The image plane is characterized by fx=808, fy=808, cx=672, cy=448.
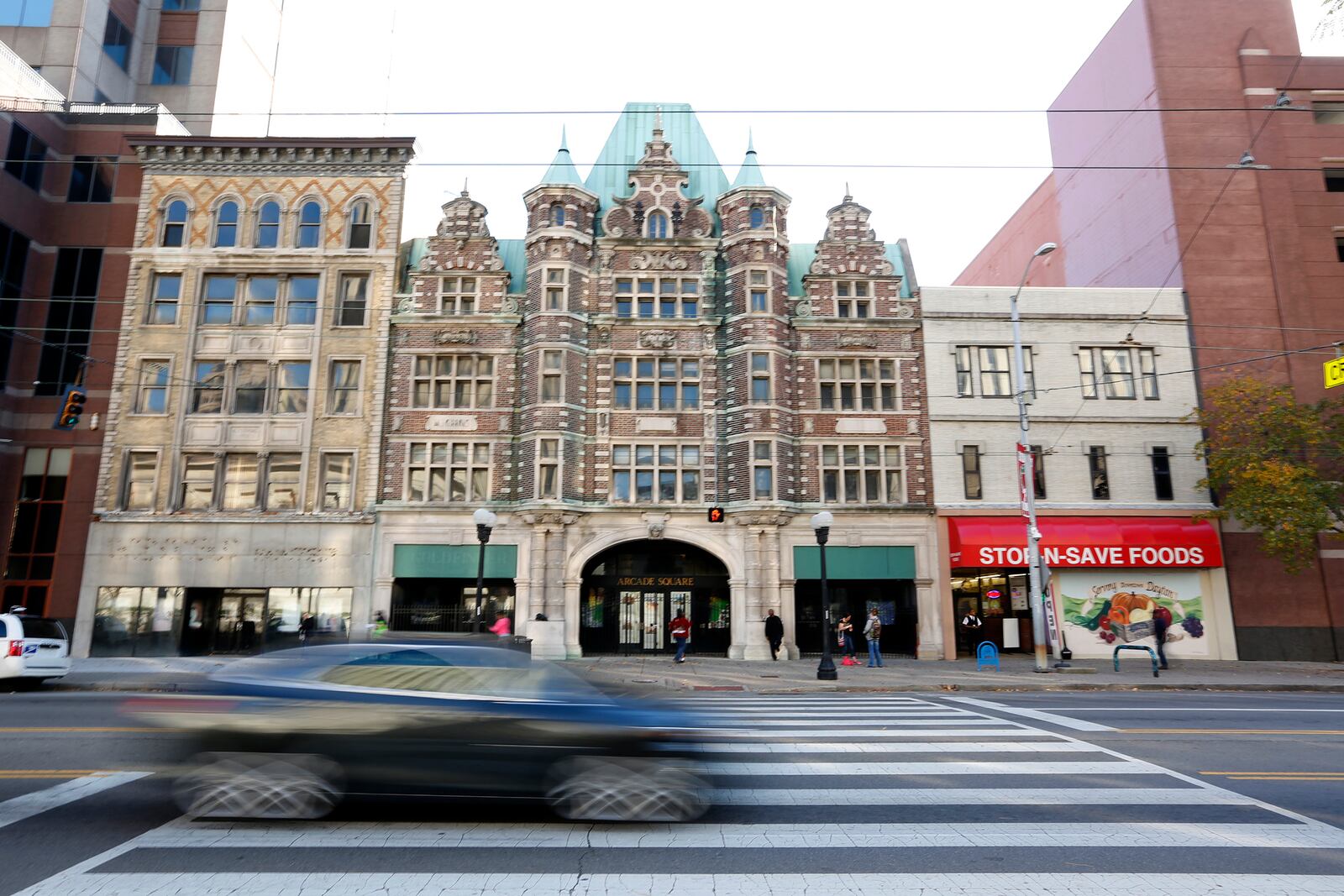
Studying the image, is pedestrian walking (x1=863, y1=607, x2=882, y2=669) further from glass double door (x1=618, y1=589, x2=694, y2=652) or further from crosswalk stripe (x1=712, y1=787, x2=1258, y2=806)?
crosswalk stripe (x1=712, y1=787, x2=1258, y2=806)

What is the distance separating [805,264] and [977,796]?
26.9m

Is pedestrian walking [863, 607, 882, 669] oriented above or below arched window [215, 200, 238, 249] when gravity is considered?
below

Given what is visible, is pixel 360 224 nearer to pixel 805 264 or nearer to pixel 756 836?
pixel 805 264

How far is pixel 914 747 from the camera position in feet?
32.8

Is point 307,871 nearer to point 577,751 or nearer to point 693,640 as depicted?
point 577,751

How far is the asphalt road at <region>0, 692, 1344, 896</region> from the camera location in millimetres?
5293

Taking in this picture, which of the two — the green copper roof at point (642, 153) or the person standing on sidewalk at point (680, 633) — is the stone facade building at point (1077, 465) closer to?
the person standing on sidewalk at point (680, 633)

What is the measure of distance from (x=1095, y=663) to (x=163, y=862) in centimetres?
2654

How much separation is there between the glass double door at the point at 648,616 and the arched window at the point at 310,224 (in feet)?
57.5

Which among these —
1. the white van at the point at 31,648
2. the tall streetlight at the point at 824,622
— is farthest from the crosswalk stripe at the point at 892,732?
the white van at the point at 31,648

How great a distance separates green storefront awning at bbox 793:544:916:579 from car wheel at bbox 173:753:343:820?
73.7 ft

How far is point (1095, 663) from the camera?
2559 centimetres

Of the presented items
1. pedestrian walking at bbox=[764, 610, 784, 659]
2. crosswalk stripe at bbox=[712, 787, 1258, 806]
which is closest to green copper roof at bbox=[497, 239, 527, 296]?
pedestrian walking at bbox=[764, 610, 784, 659]

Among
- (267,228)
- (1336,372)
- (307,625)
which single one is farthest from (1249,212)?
(267,228)
